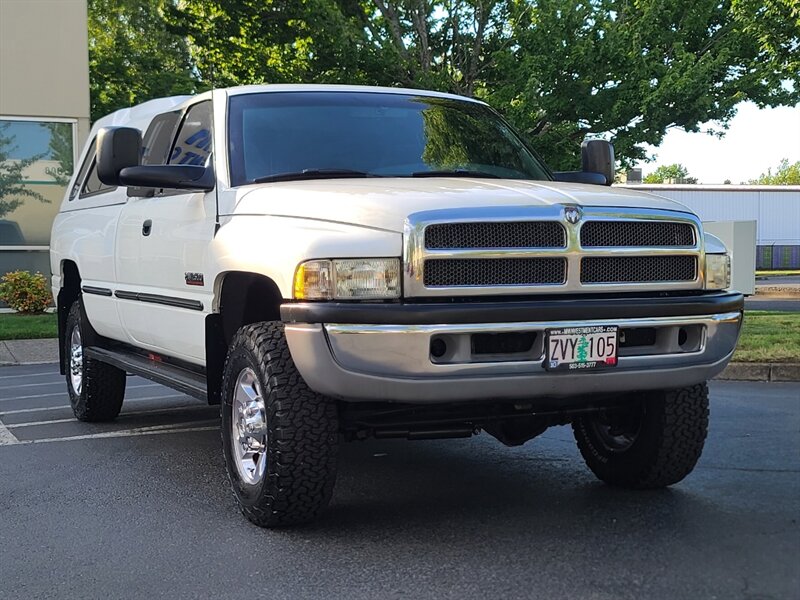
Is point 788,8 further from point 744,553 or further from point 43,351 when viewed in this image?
point 744,553

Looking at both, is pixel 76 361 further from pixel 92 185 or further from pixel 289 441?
pixel 289 441

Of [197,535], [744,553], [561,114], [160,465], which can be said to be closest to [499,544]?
[744,553]

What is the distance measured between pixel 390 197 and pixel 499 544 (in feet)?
4.88

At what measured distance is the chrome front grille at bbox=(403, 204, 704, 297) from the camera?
4184 mm

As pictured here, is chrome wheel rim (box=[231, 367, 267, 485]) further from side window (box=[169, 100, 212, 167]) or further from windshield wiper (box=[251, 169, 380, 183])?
side window (box=[169, 100, 212, 167])

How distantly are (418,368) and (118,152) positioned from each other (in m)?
2.28

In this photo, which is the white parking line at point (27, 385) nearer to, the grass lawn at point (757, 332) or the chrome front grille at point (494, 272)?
the grass lawn at point (757, 332)

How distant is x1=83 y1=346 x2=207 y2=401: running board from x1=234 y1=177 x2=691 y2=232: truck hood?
105cm

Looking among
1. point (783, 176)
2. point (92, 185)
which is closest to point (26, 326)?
point (92, 185)

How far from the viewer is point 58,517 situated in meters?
4.98

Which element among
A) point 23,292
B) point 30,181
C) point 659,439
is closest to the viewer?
point 659,439

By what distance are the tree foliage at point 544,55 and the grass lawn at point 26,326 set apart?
22.4 ft

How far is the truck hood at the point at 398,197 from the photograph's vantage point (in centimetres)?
429

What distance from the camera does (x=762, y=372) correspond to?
984 centimetres
